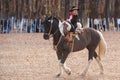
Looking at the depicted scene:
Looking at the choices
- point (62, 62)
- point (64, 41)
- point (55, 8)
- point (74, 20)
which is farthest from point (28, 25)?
point (62, 62)

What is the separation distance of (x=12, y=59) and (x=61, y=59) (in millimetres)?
5810

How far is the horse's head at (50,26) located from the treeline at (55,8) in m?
32.6

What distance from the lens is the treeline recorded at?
4831cm

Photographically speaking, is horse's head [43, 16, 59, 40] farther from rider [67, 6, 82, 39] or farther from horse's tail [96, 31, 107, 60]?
horse's tail [96, 31, 107, 60]

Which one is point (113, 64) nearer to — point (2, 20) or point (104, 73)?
point (104, 73)

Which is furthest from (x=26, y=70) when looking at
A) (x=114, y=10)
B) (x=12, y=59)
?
(x=114, y=10)

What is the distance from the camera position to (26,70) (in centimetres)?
1680

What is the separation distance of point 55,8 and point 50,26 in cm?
3390

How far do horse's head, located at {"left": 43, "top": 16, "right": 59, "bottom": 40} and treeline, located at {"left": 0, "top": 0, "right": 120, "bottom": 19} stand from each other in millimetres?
32581

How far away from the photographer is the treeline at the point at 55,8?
159 ft

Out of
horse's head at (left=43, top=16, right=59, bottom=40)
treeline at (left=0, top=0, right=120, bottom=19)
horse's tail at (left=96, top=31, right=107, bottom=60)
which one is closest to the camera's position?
horse's head at (left=43, top=16, right=59, bottom=40)

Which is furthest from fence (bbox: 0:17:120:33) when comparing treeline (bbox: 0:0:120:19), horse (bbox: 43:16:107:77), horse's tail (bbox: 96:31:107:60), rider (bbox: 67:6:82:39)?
rider (bbox: 67:6:82:39)

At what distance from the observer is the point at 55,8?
160 feet

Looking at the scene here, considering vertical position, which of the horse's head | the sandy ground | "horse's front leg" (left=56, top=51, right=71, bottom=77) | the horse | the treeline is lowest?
the treeline
